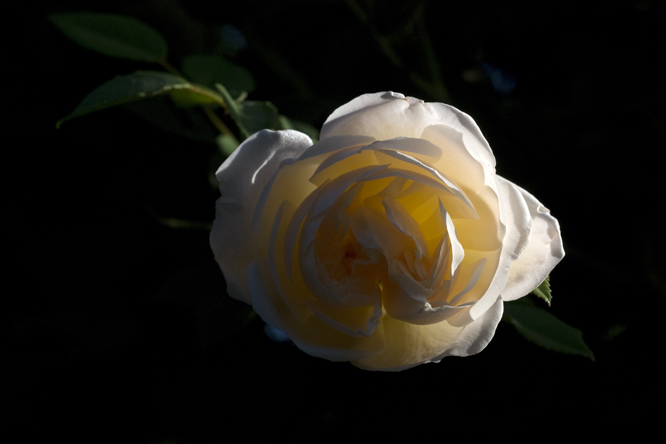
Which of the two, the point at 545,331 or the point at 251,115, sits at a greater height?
the point at 251,115

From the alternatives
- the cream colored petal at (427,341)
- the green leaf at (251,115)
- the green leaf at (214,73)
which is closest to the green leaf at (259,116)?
the green leaf at (251,115)

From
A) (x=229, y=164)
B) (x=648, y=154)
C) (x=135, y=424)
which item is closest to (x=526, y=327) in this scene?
(x=229, y=164)

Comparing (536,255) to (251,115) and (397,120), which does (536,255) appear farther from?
(251,115)

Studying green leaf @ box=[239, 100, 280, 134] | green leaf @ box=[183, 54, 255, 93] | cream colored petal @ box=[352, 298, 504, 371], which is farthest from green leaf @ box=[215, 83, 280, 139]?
cream colored petal @ box=[352, 298, 504, 371]

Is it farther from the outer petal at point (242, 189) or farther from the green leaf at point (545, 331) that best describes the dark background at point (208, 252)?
the outer petal at point (242, 189)

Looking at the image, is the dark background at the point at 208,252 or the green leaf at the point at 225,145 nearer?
the green leaf at the point at 225,145

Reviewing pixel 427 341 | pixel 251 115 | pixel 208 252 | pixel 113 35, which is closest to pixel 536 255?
pixel 427 341

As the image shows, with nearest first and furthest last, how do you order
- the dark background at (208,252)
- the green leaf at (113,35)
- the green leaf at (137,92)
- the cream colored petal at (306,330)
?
1. the cream colored petal at (306,330)
2. the green leaf at (137,92)
3. the green leaf at (113,35)
4. the dark background at (208,252)
